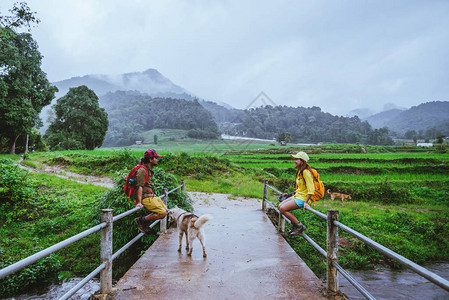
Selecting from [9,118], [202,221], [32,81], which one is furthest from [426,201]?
[32,81]

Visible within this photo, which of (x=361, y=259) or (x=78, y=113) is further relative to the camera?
(x=78, y=113)

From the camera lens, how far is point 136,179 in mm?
4238

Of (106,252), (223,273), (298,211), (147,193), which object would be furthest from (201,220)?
(298,211)

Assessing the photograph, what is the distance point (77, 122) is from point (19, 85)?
10.4 meters

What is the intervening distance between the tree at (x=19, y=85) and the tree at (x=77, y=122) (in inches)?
233

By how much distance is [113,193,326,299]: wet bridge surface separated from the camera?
9.82 feet

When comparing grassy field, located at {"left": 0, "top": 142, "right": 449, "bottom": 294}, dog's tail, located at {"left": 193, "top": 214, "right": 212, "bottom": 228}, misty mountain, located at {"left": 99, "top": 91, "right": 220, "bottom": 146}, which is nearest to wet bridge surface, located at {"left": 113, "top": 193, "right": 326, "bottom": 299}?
dog's tail, located at {"left": 193, "top": 214, "right": 212, "bottom": 228}

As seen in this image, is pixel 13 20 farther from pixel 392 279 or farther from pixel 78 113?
pixel 78 113

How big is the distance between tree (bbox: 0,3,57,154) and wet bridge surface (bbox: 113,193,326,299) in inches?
985

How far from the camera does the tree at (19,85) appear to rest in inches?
880

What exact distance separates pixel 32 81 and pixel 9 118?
6.04 m

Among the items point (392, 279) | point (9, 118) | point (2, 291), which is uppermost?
point (9, 118)

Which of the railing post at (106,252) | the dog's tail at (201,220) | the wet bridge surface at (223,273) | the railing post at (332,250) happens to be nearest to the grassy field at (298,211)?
the wet bridge surface at (223,273)

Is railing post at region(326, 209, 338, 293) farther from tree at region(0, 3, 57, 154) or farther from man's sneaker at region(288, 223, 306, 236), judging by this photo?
tree at region(0, 3, 57, 154)
